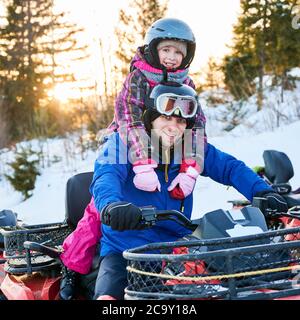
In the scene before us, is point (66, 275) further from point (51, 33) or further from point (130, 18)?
point (51, 33)

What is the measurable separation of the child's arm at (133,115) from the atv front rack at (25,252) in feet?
Result: 2.86

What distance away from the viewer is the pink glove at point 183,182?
127 inches

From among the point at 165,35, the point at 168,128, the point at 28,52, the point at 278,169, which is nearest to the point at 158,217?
the point at 168,128

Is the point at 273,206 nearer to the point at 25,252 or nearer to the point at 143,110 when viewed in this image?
the point at 143,110

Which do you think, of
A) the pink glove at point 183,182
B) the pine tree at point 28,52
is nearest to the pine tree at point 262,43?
the pine tree at point 28,52

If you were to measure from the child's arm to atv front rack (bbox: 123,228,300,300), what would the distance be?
0.75m

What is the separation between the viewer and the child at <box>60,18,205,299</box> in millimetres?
3170

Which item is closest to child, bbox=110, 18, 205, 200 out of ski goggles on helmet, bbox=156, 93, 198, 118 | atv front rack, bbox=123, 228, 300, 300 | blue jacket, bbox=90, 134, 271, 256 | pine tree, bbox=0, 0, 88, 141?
blue jacket, bbox=90, 134, 271, 256

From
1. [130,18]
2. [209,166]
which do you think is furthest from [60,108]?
[209,166]

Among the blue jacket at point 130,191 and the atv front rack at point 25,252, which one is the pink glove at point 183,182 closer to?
the blue jacket at point 130,191

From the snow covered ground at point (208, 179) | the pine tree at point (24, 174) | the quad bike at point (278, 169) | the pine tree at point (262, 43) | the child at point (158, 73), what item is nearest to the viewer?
the child at point (158, 73)

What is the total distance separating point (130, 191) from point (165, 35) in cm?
98
